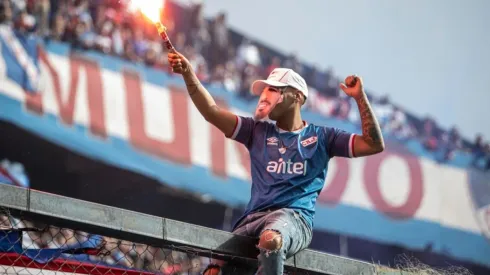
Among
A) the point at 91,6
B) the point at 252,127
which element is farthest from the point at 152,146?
the point at 252,127

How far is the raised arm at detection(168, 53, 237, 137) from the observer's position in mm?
4832

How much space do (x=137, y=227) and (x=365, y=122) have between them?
1431 millimetres

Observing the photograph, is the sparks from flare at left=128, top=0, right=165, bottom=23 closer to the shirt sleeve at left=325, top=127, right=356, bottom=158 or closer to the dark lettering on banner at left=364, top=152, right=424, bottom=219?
the shirt sleeve at left=325, top=127, right=356, bottom=158

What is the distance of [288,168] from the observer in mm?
5035

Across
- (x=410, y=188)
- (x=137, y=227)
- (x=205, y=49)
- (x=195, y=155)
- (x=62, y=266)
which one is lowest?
(x=410, y=188)

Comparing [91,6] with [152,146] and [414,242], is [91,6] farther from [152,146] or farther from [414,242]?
[414,242]

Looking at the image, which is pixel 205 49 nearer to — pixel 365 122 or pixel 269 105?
pixel 269 105

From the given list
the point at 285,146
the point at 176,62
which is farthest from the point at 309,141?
the point at 176,62

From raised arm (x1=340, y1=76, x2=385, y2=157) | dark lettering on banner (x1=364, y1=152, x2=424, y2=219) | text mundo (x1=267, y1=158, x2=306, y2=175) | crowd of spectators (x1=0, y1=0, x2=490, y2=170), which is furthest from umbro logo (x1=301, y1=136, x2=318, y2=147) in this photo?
dark lettering on banner (x1=364, y1=152, x2=424, y2=219)

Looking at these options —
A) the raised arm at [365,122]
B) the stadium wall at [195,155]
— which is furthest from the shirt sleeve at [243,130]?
the stadium wall at [195,155]

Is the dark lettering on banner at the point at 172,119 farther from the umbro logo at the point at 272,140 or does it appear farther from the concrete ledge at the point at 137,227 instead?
the concrete ledge at the point at 137,227

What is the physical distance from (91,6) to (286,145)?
730cm

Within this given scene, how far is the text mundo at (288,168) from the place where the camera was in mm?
Result: 5027

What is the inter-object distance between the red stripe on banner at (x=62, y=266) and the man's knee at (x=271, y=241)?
76cm
